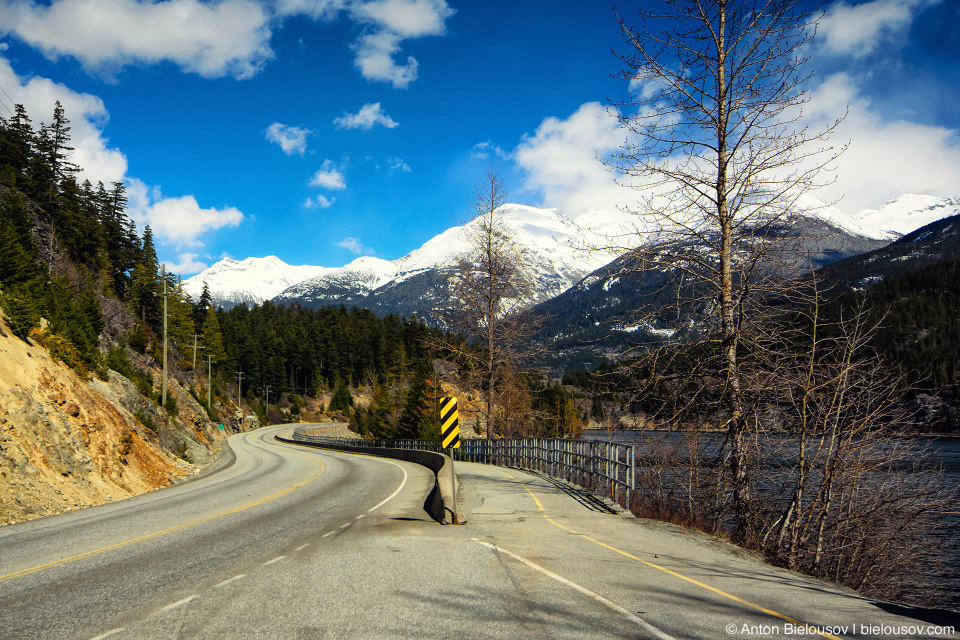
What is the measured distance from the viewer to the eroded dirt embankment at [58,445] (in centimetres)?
1297

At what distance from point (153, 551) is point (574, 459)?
36.6 feet

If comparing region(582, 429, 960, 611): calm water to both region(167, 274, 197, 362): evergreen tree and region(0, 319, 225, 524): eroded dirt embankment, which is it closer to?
region(0, 319, 225, 524): eroded dirt embankment

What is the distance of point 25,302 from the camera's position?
18.7 metres

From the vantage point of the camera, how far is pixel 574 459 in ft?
52.9

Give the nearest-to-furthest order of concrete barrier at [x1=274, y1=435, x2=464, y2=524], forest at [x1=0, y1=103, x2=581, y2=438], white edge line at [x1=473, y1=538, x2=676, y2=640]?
white edge line at [x1=473, y1=538, x2=676, y2=640], concrete barrier at [x1=274, y1=435, x2=464, y2=524], forest at [x1=0, y1=103, x2=581, y2=438]

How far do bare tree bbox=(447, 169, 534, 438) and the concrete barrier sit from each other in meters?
3.80

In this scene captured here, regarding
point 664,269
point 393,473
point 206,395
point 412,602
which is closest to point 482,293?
point 393,473

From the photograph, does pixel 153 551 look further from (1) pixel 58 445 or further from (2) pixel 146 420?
(2) pixel 146 420

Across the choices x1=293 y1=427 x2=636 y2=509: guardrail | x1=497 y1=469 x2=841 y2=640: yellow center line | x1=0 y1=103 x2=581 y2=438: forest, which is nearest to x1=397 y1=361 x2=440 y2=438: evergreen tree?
x1=0 y1=103 x2=581 y2=438: forest

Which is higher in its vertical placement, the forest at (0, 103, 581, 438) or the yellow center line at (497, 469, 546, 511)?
the forest at (0, 103, 581, 438)

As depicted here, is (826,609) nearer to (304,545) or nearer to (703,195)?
(304,545)

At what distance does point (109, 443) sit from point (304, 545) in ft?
44.2

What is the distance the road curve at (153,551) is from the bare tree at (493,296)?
10.2 meters

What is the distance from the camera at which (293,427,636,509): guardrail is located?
495 inches
